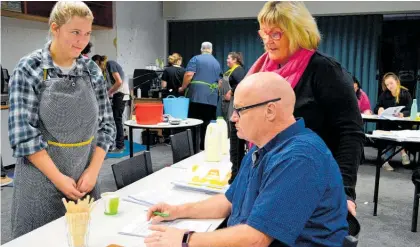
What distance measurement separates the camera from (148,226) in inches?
57.4

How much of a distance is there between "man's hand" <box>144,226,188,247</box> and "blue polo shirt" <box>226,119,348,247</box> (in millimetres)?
202

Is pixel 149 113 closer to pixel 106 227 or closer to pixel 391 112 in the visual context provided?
pixel 106 227

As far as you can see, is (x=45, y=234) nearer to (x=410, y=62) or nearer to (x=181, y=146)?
(x=181, y=146)

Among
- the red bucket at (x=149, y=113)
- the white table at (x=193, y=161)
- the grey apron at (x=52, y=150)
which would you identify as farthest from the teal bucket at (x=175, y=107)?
the grey apron at (x=52, y=150)

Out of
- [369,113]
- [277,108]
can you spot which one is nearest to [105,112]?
[277,108]

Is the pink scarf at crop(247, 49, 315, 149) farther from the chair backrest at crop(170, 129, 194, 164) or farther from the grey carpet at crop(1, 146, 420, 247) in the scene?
the grey carpet at crop(1, 146, 420, 247)

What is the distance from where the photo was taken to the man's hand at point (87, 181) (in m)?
1.71

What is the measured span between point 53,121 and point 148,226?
59 cm

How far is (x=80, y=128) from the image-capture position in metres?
1.69

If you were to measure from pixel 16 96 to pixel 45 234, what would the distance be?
55 centimetres

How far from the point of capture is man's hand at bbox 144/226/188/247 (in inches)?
47.7

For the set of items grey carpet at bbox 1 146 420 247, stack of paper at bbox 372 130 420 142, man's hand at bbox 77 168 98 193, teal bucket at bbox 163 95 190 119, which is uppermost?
teal bucket at bbox 163 95 190 119

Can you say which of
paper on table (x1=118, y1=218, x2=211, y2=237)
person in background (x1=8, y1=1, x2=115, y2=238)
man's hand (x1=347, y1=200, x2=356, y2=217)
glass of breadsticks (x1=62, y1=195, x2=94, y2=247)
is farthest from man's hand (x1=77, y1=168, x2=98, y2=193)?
man's hand (x1=347, y1=200, x2=356, y2=217)

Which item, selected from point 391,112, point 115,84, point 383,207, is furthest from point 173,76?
point 383,207
